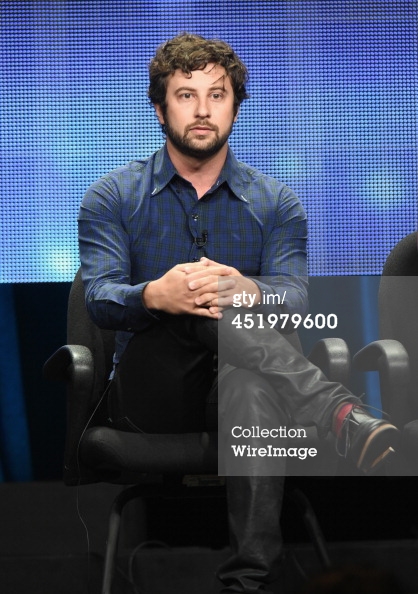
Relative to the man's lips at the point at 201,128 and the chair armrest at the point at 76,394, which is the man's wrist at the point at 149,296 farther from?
the man's lips at the point at 201,128

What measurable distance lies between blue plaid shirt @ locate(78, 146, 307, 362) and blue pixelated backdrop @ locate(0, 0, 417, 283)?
2.33 feet

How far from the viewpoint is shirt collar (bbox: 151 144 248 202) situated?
2.45 metres

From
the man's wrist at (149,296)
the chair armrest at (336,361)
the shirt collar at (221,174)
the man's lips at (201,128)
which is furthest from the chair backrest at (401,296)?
the man's wrist at (149,296)

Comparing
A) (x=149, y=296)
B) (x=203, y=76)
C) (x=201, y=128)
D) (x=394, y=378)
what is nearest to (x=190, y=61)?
(x=203, y=76)

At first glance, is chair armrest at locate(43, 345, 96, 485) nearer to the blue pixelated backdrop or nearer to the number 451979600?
the number 451979600

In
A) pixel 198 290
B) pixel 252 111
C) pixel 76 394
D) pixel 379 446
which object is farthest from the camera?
pixel 252 111

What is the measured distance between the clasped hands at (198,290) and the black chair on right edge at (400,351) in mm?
376

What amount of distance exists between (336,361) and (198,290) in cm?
40

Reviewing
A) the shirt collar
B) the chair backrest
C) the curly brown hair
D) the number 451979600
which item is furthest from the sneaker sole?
the curly brown hair

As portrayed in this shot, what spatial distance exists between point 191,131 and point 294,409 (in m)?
0.86

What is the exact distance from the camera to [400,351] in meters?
2.23

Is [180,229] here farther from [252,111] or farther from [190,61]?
[252,111]

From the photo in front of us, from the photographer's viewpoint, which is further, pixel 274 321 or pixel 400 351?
pixel 400 351


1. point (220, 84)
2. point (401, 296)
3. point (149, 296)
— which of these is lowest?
point (401, 296)
